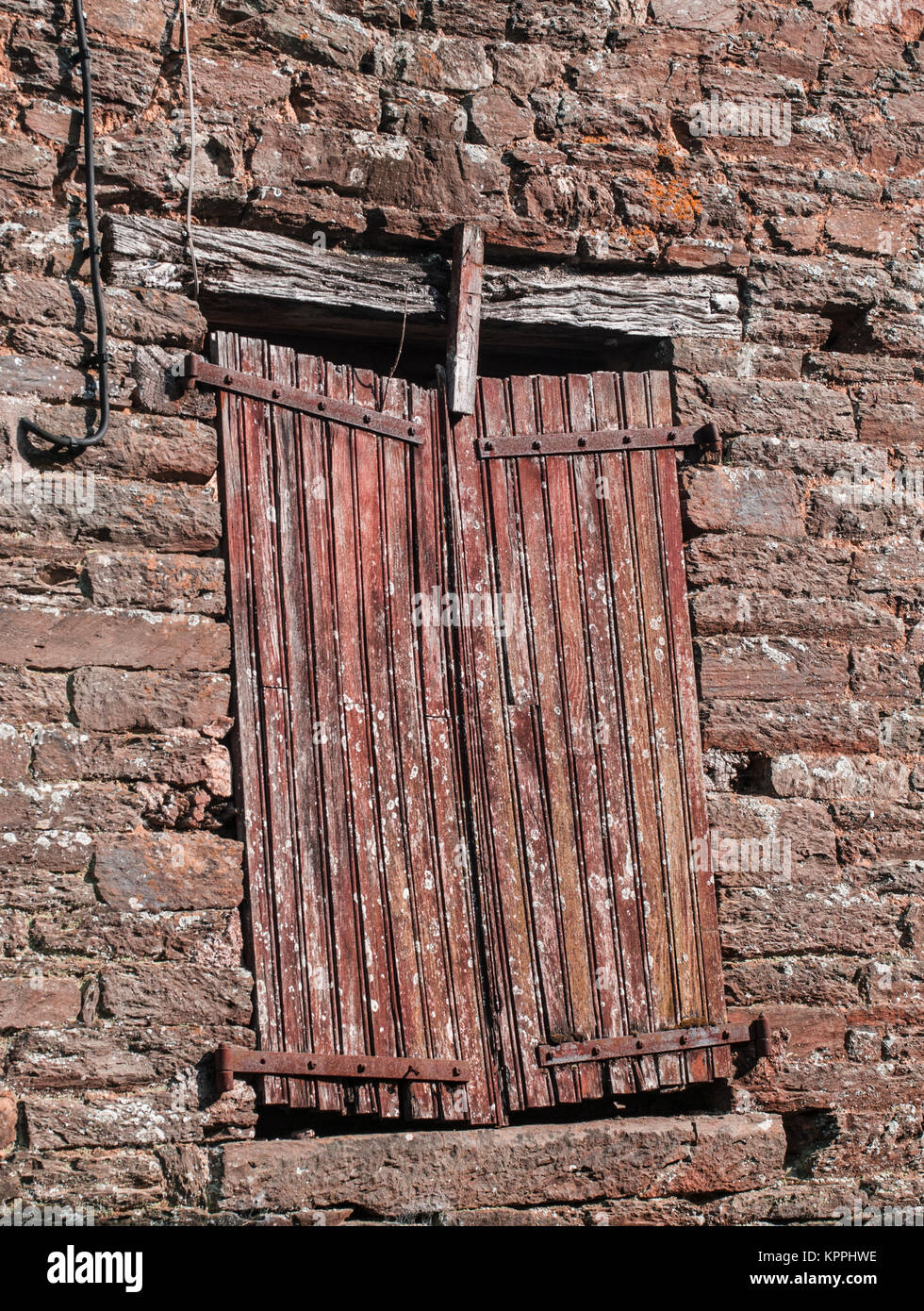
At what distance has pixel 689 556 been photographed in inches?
164

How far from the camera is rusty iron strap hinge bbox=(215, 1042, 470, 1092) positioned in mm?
3498

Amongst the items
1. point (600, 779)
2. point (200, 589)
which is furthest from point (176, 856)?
point (600, 779)

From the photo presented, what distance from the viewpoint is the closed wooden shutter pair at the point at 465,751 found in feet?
12.1

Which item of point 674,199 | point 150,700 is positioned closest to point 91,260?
point 150,700

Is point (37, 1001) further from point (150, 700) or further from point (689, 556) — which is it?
point (689, 556)

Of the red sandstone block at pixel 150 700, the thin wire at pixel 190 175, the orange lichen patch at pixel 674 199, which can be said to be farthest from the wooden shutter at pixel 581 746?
the thin wire at pixel 190 175

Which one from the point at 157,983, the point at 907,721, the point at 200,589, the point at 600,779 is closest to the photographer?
the point at 157,983

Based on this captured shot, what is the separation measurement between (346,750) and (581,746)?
669 millimetres

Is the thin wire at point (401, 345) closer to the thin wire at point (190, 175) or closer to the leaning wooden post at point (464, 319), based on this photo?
the leaning wooden post at point (464, 319)

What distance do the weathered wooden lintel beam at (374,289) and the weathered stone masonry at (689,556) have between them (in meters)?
0.07

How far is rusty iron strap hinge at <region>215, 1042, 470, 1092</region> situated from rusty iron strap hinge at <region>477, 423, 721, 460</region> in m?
1.67

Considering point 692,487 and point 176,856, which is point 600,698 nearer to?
point 692,487

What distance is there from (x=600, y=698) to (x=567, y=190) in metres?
1.52

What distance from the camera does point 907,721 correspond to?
4.26 metres
